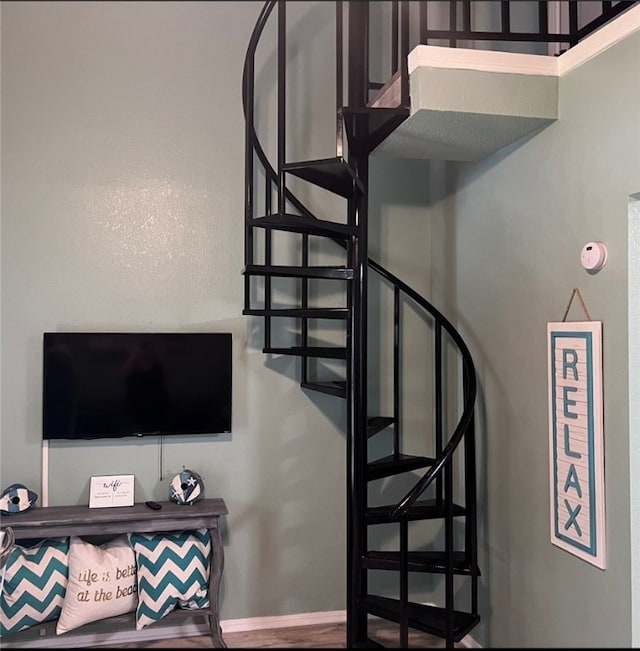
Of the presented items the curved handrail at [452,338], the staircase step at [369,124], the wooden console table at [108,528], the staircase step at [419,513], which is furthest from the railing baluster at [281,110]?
the wooden console table at [108,528]

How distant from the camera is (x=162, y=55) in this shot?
133 inches

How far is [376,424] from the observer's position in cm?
320

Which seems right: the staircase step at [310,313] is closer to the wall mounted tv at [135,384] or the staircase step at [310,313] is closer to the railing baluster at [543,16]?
the wall mounted tv at [135,384]

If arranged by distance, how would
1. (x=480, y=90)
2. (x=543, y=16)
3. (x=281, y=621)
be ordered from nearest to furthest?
(x=480, y=90)
(x=543, y=16)
(x=281, y=621)

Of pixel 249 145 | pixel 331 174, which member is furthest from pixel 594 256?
pixel 249 145

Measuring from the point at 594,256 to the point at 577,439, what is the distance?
2.20ft

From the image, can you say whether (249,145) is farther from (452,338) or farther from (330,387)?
(452,338)

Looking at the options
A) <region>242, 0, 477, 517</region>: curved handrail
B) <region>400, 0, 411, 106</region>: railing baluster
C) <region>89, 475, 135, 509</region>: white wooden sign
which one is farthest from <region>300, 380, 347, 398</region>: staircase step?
<region>400, 0, 411, 106</region>: railing baluster

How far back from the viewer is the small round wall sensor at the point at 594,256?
91.6 inches

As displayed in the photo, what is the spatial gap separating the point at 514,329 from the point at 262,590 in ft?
6.11

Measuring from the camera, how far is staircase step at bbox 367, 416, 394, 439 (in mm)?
3084

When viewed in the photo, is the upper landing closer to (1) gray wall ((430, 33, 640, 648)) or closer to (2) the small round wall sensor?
(1) gray wall ((430, 33, 640, 648))

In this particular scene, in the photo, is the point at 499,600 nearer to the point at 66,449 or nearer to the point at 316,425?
the point at 316,425

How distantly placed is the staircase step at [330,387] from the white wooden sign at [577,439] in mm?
910
